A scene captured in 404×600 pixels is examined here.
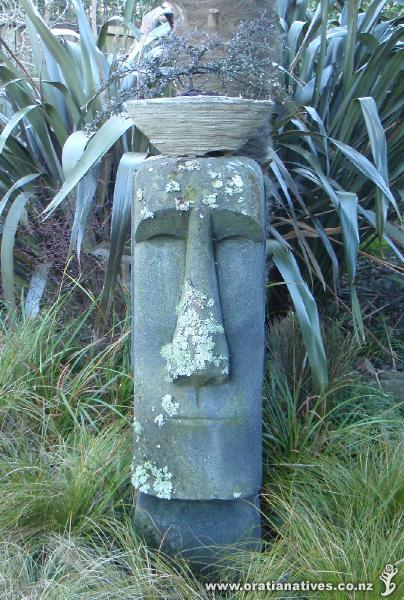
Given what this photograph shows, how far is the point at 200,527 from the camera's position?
2.57 metres

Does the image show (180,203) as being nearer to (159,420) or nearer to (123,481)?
(159,420)

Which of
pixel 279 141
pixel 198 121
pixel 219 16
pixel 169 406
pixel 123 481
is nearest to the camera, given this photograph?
pixel 198 121

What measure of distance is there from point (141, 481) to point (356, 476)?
751mm

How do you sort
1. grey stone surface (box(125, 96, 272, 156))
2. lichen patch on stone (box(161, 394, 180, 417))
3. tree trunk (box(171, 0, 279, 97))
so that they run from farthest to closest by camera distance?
Answer: tree trunk (box(171, 0, 279, 97)), lichen patch on stone (box(161, 394, 180, 417)), grey stone surface (box(125, 96, 272, 156))

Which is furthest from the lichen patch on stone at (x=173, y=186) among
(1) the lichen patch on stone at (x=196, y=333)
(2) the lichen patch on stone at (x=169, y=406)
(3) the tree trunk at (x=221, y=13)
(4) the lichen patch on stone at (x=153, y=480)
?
(3) the tree trunk at (x=221, y=13)

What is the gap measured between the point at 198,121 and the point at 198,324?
1.99 ft

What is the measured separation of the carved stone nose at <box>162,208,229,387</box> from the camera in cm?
242

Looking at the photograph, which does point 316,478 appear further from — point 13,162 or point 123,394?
point 13,162

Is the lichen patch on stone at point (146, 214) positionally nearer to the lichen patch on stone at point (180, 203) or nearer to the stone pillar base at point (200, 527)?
the lichen patch on stone at point (180, 203)

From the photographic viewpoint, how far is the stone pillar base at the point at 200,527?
2561 millimetres

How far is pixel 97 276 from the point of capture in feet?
12.8

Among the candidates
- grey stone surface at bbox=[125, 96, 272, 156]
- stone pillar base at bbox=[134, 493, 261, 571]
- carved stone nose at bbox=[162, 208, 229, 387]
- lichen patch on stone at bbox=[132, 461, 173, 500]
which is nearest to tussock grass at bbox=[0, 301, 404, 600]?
stone pillar base at bbox=[134, 493, 261, 571]

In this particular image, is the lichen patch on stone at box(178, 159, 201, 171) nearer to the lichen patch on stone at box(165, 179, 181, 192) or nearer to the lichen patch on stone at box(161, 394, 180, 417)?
the lichen patch on stone at box(165, 179, 181, 192)

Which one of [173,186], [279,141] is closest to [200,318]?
[173,186]
